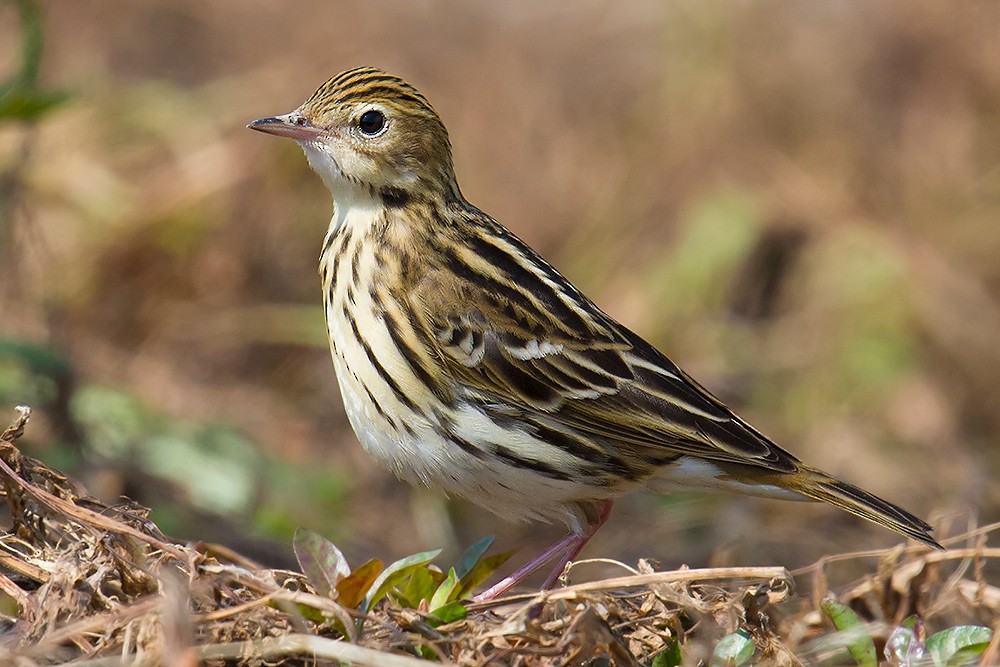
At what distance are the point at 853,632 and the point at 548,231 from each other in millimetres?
6276

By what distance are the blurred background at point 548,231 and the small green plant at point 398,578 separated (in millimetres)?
1285

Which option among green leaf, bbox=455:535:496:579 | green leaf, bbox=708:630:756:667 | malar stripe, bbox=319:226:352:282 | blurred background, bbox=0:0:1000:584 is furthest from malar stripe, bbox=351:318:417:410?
green leaf, bbox=708:630:756:667

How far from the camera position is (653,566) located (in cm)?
382

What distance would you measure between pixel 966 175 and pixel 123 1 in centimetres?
691

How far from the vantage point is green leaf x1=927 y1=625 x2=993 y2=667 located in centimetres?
365

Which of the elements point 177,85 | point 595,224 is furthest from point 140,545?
point 177,85

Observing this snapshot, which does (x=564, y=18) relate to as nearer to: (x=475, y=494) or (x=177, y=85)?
(x=177, y=85)

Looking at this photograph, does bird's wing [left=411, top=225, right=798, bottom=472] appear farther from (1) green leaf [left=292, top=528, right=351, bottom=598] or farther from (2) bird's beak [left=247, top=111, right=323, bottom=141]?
(1) green leaf [left=292, top=528, right=351, bottom=598]

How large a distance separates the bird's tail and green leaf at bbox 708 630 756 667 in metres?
1.24

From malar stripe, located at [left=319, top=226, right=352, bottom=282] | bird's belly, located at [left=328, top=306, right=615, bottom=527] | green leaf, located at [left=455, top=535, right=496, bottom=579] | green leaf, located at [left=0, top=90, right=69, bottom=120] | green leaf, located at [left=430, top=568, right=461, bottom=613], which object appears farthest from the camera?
green leaf, located at [left=0, top=90, right=69, bottom=120]

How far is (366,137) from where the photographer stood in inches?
200

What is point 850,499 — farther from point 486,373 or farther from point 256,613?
point 256,613

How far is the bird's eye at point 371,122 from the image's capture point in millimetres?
5109

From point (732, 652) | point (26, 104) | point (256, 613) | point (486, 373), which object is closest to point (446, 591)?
point (256, 613)
